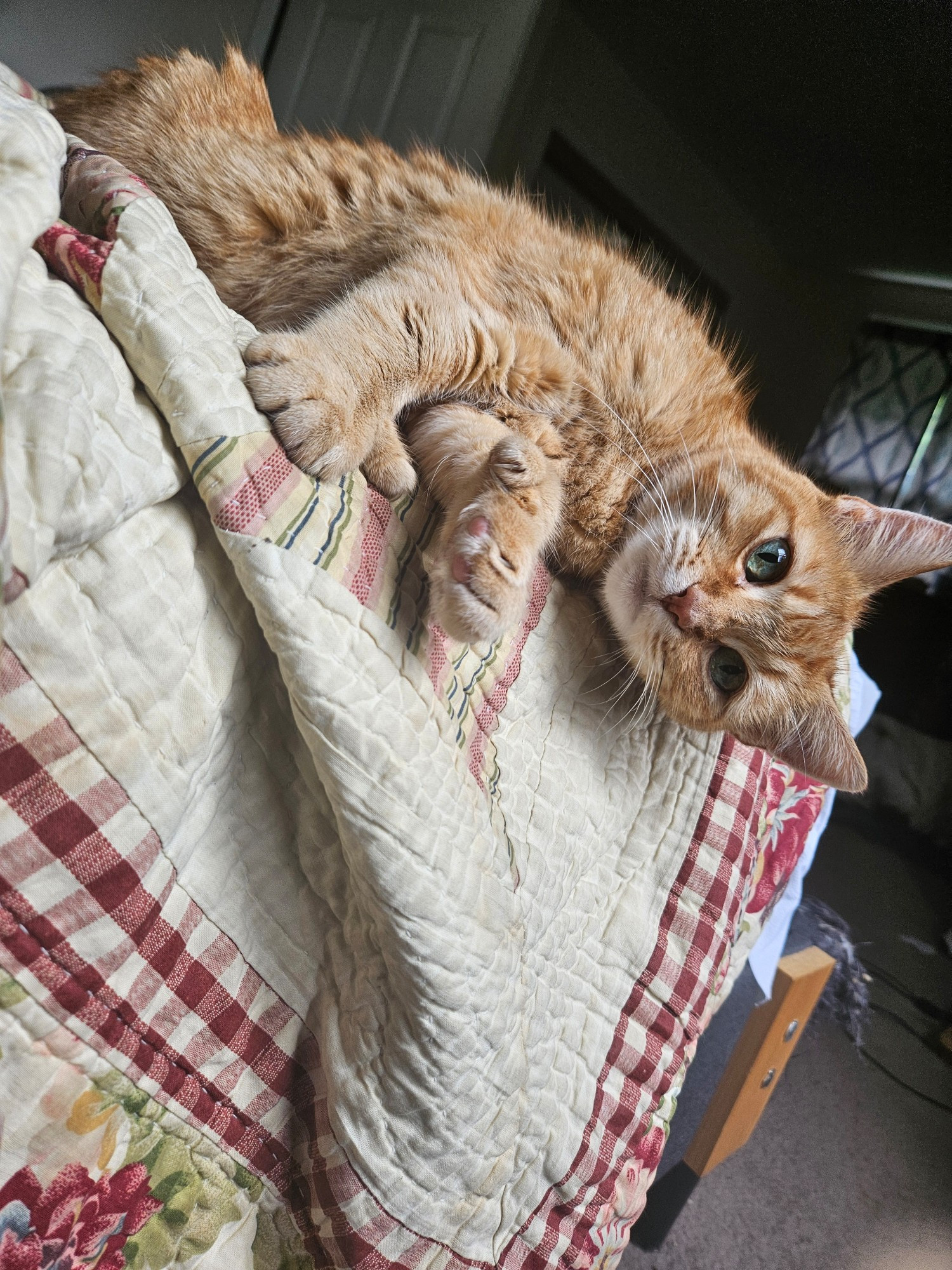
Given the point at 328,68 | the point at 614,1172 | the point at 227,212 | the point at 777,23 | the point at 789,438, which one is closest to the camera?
the point at 614,1172

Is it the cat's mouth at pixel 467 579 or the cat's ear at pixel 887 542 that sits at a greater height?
the cat's ear at pixel 887 542

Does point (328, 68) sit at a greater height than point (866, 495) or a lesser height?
greater

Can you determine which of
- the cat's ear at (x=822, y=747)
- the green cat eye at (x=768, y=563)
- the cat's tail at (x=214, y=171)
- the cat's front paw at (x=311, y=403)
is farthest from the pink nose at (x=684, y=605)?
the cat's tail at (x=214, y=171)

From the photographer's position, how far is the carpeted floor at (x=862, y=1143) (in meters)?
1.32

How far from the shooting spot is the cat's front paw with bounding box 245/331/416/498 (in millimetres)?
662

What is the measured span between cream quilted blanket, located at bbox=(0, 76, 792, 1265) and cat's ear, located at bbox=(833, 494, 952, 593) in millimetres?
629

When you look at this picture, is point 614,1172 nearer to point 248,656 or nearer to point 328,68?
point 248,656

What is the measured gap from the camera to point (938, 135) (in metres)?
1.49

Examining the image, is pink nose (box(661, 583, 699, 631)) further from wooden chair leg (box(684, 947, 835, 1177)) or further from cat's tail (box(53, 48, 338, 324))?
wooden chair leg (box(684, 947, 835, 1177))

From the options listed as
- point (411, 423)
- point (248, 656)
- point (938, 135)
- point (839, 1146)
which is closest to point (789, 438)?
point (938, 135)

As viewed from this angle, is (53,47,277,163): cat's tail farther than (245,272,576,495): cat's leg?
Yes

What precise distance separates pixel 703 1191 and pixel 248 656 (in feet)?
4.88

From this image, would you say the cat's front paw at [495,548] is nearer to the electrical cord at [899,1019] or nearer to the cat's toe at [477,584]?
the cat's toe at [477,584]

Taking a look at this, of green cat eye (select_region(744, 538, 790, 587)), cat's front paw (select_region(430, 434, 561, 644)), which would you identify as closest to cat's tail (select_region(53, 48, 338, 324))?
cat's front paw (select_region(430, 434, 561, 644))
